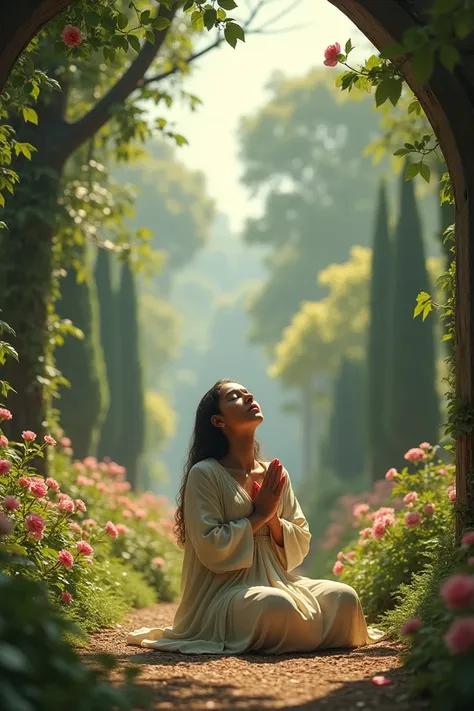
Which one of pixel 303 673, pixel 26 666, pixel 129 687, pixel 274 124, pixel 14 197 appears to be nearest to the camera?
pixel 26 666

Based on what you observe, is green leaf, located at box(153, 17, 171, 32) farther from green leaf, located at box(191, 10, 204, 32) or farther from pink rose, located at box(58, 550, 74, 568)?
pink rose, located at box(58, 550, 74, 568)

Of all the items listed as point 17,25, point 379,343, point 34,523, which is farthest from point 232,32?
point 379,343

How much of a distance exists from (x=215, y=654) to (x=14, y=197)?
14.7 ft

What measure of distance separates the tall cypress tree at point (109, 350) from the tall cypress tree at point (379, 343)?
5.53 metres

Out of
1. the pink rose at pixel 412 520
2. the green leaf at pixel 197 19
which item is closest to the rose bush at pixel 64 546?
the pink rose at pixel 412 520

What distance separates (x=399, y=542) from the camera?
20.2ft

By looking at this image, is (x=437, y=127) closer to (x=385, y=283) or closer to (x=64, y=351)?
(x=64, y=351)

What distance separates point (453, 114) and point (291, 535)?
2.41m

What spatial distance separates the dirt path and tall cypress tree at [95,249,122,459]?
46.8ft

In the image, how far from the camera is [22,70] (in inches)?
201

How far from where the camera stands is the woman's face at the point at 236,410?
5266 mm

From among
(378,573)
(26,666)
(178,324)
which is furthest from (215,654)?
(178,324)

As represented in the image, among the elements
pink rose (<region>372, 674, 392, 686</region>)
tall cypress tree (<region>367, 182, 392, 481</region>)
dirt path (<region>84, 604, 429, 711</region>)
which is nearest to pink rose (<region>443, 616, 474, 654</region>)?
dirt path (<region>84, 604, 429, 711</region>)

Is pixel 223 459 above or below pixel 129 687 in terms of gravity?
above
